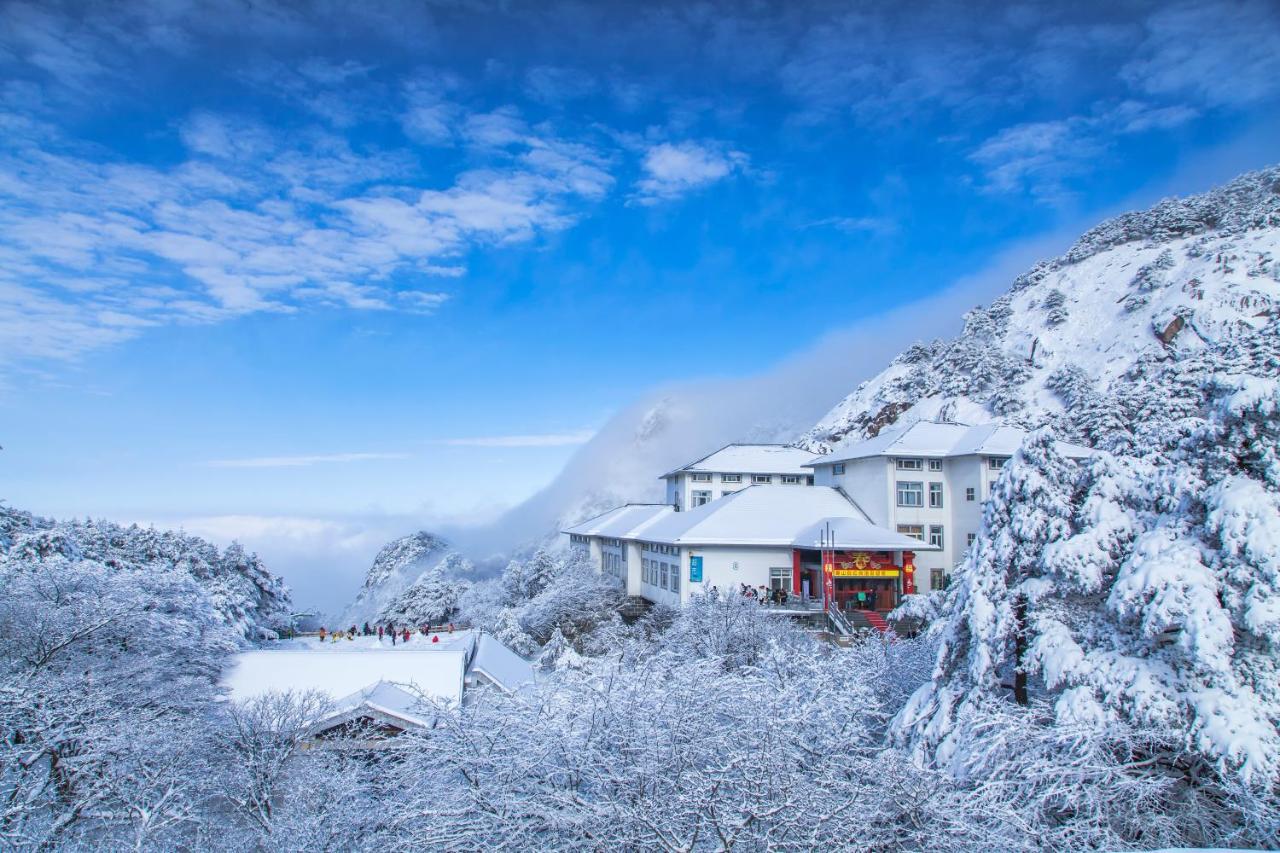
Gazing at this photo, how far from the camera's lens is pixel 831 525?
108 ft

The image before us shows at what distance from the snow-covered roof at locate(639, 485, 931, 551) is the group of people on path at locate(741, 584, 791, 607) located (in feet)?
6.61

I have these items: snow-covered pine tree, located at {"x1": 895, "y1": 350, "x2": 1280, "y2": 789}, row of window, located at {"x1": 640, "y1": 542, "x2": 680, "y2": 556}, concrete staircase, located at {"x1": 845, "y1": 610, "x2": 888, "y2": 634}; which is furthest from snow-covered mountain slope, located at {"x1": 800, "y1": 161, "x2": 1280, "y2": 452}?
snow-covered pine tree, located at {"x1": 895, "y1": 350, "x2": 1280, "y2": 789}

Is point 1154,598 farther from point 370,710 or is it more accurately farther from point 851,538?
point 851,538

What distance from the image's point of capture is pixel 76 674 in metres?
17.8

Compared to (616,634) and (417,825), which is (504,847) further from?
(616,634)

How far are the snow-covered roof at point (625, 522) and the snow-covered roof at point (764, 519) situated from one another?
256 cm

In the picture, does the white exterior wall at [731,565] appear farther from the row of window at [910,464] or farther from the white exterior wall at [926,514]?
the row of window at [910,464]

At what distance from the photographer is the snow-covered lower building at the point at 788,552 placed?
31.8m

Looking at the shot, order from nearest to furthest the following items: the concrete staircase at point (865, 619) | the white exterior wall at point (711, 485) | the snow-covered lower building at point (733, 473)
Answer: the concrete staircase at point (865, 619), the white exterior wall at point (711, 485), the snow-covered lower building at point (733, 473)

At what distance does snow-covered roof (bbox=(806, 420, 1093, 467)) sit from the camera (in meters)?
36.5

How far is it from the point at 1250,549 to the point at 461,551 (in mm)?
86546

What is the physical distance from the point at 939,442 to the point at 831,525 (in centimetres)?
1061

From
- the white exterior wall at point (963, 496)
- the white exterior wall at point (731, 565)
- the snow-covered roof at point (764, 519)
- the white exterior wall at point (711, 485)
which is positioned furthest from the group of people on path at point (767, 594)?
the white exterior wall at point (711, 485)

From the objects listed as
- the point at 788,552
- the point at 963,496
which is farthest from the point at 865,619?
the point at 963,496
